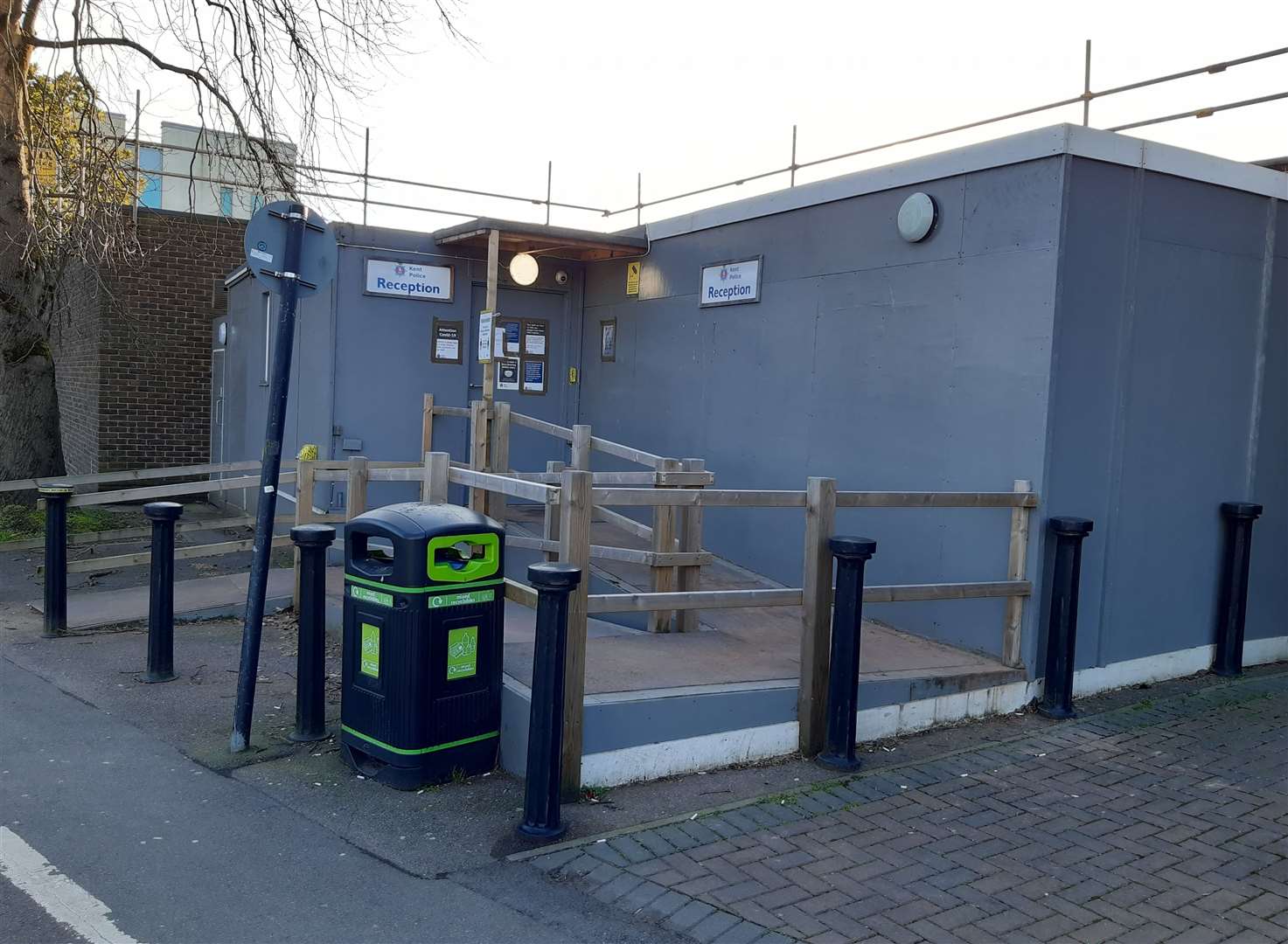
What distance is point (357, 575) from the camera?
17.4 feet

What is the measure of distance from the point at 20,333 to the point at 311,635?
32.7 feet

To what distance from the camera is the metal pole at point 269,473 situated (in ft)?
18.3

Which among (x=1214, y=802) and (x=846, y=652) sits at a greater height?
(x=846, y=652)

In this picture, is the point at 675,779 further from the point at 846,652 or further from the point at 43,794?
the point at 43,794

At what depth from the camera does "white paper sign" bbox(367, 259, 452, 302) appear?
10.9 meters

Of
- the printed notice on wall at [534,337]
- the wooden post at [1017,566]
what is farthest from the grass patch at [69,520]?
the wooden post at [1017,566]

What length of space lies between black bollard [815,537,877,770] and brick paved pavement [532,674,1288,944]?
0.61ft

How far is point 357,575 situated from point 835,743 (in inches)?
101

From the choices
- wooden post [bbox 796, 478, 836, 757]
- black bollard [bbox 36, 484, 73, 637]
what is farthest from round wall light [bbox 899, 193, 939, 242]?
black bollard [bbox 36, 484, 73, 637]

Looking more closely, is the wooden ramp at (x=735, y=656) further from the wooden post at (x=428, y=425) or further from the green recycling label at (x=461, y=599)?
the wooden post at (x=428, y=425)

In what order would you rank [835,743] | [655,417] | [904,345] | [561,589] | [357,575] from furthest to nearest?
[655,417], [904,345], [835,743], [357,575], [561,589]

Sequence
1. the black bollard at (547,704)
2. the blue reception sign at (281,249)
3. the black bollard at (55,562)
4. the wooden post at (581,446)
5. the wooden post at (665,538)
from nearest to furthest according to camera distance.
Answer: the black bollard at (547,704)
the blue reception sign at (281,249)
the wooden post at (665,538)
the black bollard at (55,562)
the wooden post at (581,446)

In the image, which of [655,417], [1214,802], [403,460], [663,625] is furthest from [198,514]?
[1214,802]

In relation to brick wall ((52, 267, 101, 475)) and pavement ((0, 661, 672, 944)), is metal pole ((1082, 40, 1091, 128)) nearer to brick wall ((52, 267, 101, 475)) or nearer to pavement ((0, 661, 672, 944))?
pavement ((0, 661, 672, 944))
